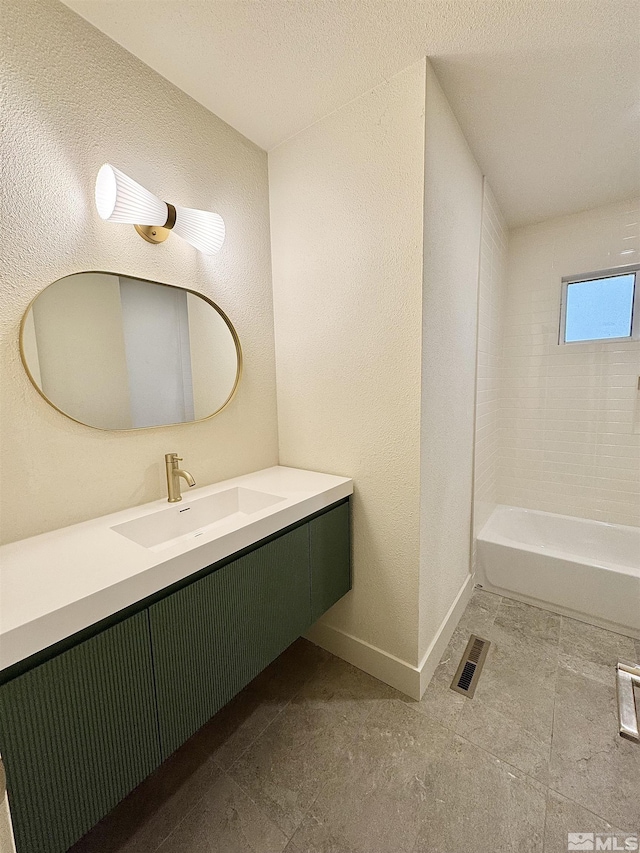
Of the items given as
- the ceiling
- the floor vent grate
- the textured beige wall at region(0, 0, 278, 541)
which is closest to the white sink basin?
the textured beige wall at region(0, 0, 278, 541)

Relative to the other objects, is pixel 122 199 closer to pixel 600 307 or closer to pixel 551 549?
pixel 600 307

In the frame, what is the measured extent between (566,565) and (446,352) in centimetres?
149

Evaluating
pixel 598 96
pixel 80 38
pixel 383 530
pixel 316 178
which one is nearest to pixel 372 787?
pixel 383 530

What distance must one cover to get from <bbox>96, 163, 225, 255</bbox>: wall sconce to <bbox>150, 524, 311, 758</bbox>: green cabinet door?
1.17 m

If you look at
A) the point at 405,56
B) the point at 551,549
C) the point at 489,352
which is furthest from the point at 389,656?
the point at 405,56

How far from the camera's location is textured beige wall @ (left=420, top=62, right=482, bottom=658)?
1.38m

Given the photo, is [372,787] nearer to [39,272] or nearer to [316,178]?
[39,272]

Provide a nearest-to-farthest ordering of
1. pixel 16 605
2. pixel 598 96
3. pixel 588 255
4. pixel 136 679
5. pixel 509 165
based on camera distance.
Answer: pixel 16 605, pixel 136 679, pixel 598 96, pixel 509 165, pixel 588 255

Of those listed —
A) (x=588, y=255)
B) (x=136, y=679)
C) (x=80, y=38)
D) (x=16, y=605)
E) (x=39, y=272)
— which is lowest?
(x=136, y=679)

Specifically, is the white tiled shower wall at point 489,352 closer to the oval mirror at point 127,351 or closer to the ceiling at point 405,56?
the ceiling at point 405,56

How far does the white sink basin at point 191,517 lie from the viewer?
1205 millimetres

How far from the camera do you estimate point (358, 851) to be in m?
1.01

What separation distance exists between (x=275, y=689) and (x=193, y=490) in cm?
99

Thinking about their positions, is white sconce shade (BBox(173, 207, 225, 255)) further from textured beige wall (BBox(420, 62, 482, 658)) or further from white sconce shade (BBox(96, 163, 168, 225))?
textured beige wall (BBox(420, 62, 482, 658))
